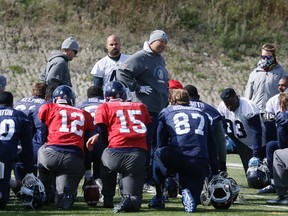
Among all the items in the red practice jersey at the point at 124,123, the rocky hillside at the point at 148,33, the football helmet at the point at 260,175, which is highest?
the rocky hillside at the point at 148,33

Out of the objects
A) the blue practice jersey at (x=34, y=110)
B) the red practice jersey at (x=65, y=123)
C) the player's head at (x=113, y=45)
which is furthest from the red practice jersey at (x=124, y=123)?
the player's head at (x=113, y=45)

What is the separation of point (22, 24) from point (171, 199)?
1777 cm

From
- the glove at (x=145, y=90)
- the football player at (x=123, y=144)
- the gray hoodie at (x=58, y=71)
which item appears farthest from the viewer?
the gray hoodie at (x=58, y=71)

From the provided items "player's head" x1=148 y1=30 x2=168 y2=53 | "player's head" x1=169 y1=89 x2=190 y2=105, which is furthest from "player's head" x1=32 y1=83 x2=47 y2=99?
"player's head" x1=169 y1=89 x2=190 y2=105

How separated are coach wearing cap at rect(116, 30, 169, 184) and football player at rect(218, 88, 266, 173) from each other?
1184mm

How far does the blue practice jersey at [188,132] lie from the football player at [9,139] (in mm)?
1474

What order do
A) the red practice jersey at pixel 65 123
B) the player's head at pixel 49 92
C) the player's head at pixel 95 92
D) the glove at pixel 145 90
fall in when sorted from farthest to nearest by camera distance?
1. the player's head at pixel 95 92
2. the player's head at pixel 49 92
3. the glove at pixel 145 90
4. the red practice jersey at pixel 65 123

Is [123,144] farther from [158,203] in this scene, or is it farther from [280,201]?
[280,201]

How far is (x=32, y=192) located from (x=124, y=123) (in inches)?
49.4

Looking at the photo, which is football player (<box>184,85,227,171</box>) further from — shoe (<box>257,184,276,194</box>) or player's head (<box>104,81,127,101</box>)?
shoe (<box>257,184,276,194</box>)

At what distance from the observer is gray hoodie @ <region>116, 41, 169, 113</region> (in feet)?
37.4

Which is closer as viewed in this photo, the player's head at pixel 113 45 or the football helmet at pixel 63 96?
the football helmet at pixel 63 96

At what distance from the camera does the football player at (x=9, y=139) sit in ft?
33.3

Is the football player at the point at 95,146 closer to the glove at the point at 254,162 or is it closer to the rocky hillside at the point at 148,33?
the glove at the point at 254,162
